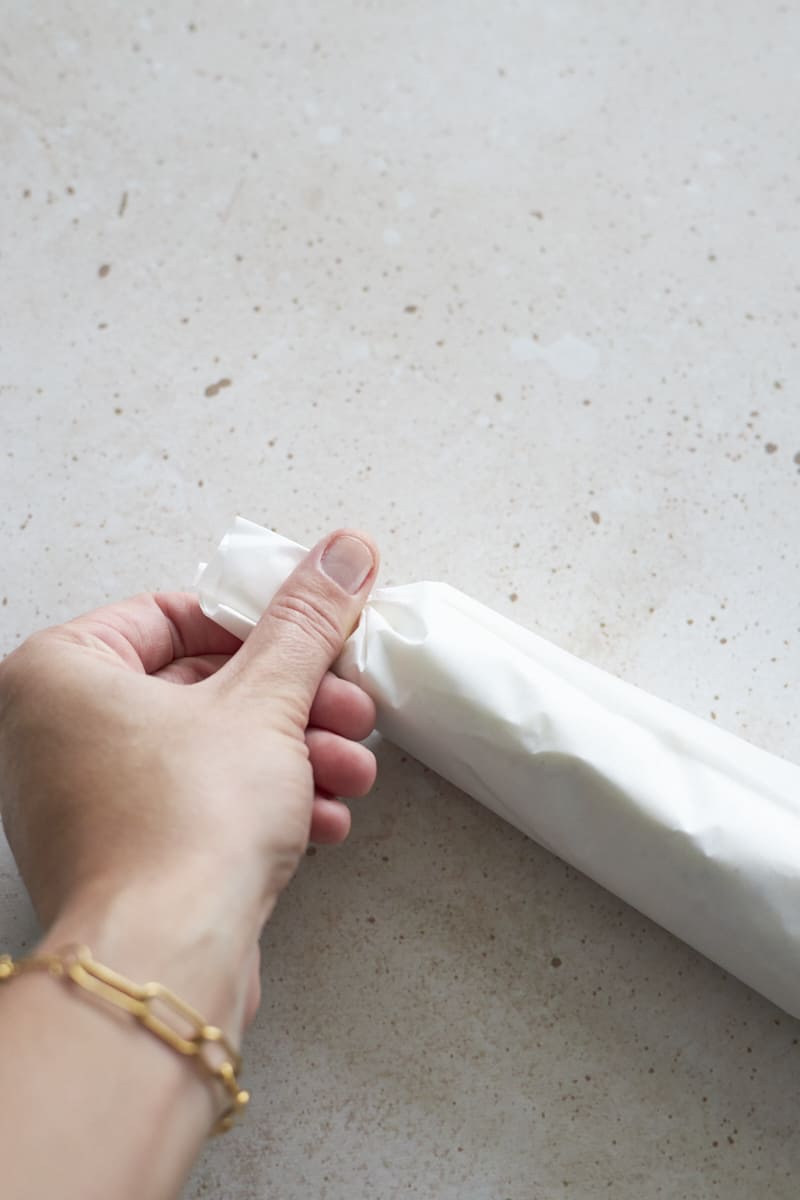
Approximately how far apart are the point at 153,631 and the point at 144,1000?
25 centimetres

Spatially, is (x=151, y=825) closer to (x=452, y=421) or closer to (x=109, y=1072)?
(x=109, y=1072)

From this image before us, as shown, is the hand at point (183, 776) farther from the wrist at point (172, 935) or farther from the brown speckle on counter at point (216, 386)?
the brown speckle on counter at point (216, 386)

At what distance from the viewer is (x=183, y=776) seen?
441 millimetres

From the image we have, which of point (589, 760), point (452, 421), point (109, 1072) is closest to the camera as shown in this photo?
point (109, 1072)

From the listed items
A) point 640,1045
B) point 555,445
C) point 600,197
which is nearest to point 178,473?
point 555,445

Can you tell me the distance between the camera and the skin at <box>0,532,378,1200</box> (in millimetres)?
367

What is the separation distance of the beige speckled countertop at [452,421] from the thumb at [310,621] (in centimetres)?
9

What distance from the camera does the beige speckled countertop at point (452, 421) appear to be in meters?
0.55

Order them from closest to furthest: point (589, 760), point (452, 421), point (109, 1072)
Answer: point (109, 1072)
point (589, 760)
point (452, 421)

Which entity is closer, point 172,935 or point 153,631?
point 172,935

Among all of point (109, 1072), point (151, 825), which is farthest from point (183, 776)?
point (109, 1072)

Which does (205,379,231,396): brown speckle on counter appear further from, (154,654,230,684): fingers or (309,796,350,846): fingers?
(309,796,350,846): fingers

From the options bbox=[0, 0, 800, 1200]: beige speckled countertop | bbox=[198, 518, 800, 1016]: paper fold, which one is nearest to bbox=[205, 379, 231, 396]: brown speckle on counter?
bbox=[0, 0, 800, 1200]: beige speckled countertop

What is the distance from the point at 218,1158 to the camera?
0.54 meters
